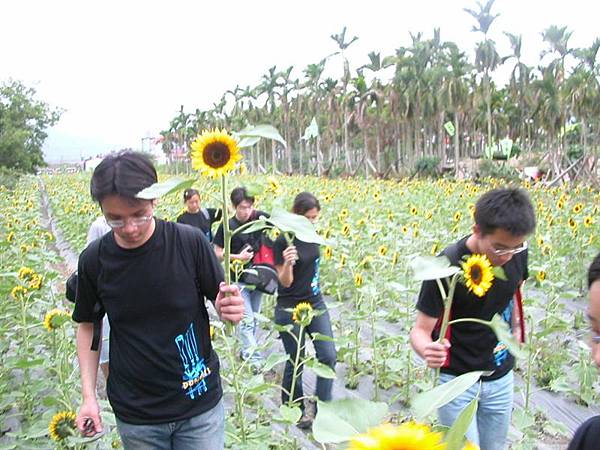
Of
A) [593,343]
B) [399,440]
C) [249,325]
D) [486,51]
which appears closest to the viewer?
[399,440]

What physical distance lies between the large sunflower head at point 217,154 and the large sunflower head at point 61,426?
1060 millimetres

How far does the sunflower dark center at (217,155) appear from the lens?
4.60 ft

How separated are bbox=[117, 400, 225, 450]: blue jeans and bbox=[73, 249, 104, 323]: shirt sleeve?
0.30 meters

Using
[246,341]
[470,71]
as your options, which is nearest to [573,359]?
[246,341]

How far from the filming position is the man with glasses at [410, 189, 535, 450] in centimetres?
176

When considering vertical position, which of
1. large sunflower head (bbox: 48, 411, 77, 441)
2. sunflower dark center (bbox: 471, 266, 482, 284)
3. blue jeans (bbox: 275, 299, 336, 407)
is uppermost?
sunflower dark center (bbox: 471, 266, 482, 284)

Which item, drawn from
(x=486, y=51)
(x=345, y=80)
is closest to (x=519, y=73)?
(x=486, y=51)

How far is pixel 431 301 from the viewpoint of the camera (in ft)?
6.02

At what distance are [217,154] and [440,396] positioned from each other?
848 millimetres

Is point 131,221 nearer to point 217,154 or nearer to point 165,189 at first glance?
point 217,154

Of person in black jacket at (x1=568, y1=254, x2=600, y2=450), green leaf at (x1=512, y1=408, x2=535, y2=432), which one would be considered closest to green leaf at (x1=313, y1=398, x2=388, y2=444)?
person in black jacket at (x1=568, y1=254, x2=600, y2=450)

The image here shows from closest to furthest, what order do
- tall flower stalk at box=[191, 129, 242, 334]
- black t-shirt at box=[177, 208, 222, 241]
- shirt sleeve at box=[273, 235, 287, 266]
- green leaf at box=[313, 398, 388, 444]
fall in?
green leaf at box=[313, 398, 388, 444] < tall flower stalk at box=[191, 129, 242, 334] < shirt sleeve at box=[273, 235, 287, 266] < black t-shirt at box=[177, 208, 222, 241]

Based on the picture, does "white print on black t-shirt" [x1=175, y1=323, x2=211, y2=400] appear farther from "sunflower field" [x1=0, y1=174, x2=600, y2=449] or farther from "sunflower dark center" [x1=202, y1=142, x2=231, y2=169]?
"sunflower dark center" [x1=202, y1=142, x2=231, y2=169]

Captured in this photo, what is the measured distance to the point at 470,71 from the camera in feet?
89.1
